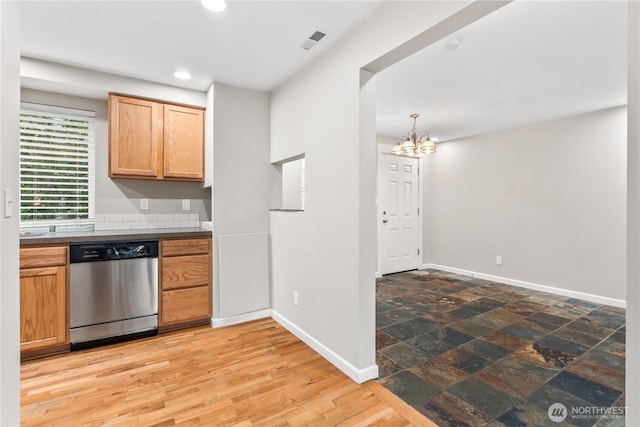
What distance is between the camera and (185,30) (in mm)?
2121

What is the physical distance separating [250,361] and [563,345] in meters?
2.69

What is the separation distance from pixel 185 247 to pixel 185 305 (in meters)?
0.57

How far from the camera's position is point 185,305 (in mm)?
2879

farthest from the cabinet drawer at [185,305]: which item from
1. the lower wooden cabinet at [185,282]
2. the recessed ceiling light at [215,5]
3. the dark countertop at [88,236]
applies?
the recessed ceiling light at [215,5]

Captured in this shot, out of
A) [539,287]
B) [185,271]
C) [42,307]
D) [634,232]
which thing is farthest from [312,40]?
[539,287]

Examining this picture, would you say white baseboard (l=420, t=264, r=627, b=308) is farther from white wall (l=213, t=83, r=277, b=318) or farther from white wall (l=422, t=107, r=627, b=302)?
white wall (l=213, t=83, r=277, b=318)

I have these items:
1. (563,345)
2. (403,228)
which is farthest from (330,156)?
(403,228)

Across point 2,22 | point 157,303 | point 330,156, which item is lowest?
point 157,303

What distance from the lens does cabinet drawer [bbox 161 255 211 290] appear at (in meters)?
2.81

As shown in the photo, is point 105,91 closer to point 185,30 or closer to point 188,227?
point 185,30

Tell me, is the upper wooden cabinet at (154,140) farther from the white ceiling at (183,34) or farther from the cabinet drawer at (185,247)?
the cabinet drawer at (185,247)


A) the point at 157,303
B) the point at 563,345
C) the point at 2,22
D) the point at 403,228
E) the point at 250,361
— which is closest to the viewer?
the point at 2,22

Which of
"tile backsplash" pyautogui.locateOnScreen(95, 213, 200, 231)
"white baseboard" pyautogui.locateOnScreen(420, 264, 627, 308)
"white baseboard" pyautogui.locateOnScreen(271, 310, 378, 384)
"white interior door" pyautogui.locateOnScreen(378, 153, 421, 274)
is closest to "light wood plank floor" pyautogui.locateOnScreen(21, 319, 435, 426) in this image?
"white baseboard" pyautogui.locateOnScreen(271, 310, 378, 384)

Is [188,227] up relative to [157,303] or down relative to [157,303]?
up
